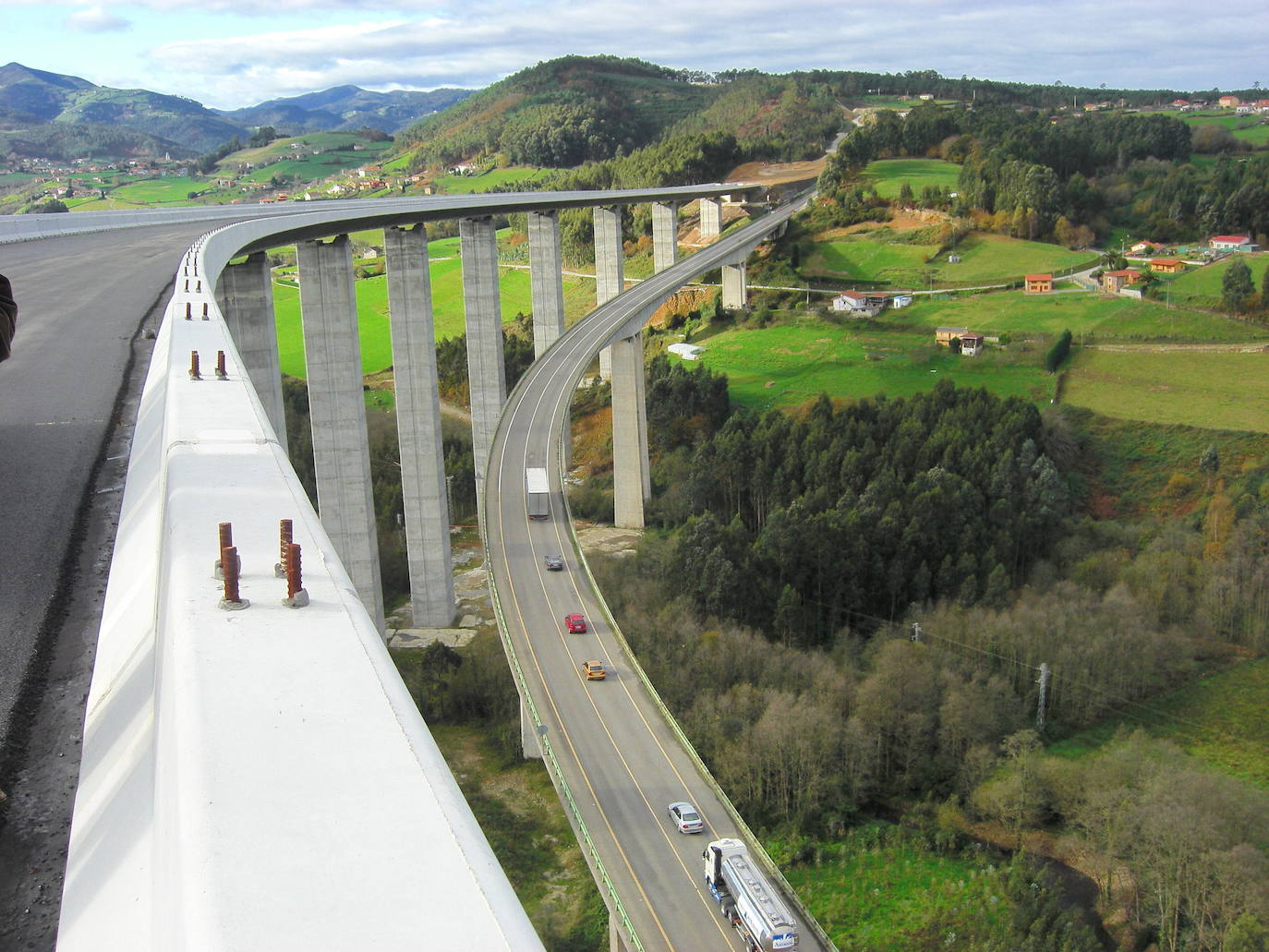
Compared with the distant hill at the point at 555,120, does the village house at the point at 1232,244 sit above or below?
below

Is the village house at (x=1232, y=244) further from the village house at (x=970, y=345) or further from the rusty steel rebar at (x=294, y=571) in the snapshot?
the rusty steel rebar at (x=294, y=571)

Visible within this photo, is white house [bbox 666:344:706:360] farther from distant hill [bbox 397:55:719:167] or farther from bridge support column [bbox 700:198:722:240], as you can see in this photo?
distant hill [bbox 397:55:719:167]

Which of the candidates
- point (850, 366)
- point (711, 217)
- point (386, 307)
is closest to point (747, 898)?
point (850, 366)

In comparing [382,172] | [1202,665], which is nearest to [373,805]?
[1202,665]

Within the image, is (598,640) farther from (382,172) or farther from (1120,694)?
(382,172)

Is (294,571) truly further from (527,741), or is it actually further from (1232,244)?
(1232,244)

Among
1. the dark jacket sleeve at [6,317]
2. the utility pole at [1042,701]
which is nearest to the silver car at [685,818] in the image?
the utility pole at [1042,701]
